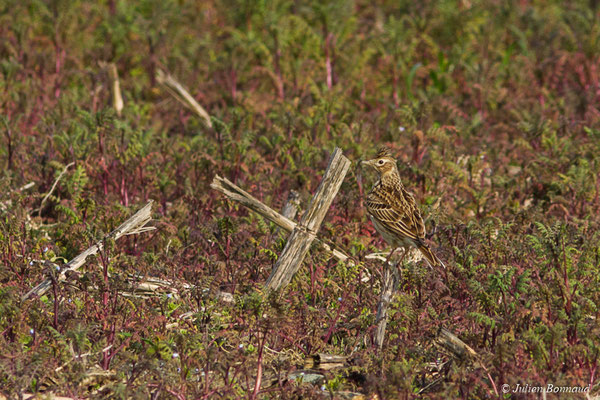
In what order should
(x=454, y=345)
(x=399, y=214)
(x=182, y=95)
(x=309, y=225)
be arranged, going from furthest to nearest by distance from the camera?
1. (x=182, y=95)
2. (x=399, y=214)
3. (x=309, y=225)
4. (x=454, y=345)

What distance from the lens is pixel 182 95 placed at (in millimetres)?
11352

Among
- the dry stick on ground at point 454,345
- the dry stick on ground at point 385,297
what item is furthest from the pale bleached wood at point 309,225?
the dry stick on ground at point 454,345

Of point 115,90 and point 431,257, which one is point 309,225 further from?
point 115,90

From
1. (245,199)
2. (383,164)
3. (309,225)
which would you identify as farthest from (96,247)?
(383,164)

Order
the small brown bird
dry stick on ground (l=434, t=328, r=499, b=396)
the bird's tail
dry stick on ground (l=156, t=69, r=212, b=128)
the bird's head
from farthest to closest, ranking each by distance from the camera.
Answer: dry stick on ground (l=156, t=69, r=212, b=128) < the bird's head < the small brown bird < the bird's tail < dry stick on ground (l=434, t=328, r=499, b=396)

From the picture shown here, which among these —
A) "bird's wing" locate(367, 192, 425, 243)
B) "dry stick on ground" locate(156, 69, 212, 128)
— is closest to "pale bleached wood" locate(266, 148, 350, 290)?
"bird's wing" locate(367, 192, 425, 243)

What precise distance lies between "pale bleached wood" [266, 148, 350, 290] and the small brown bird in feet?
3.46

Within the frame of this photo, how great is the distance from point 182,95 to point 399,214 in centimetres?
470

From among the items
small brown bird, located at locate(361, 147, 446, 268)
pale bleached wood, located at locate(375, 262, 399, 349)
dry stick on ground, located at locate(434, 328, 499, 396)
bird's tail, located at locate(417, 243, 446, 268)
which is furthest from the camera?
small brown bird, located at locate(361, 147, 446, 268)

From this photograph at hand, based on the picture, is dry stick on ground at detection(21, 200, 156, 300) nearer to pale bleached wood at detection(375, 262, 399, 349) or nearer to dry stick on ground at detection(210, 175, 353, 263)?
dry stick on ground at detection(210, 175, 353, 263)

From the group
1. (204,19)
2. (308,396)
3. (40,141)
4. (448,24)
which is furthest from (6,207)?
(448,24)

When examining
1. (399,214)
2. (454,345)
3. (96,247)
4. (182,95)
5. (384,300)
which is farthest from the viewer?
(182,95)

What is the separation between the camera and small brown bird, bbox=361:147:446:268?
7.50m

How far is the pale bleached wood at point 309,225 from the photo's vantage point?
22.2 feet
